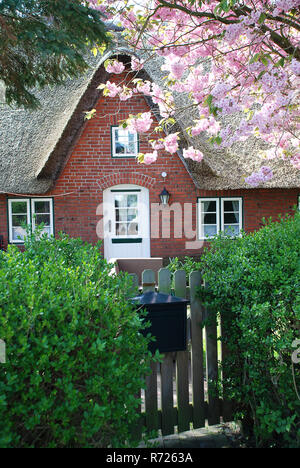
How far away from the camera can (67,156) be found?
1162 cm

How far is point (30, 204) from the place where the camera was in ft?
39.8

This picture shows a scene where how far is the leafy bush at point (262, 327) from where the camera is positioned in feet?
8.98

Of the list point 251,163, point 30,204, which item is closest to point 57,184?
point 30,204

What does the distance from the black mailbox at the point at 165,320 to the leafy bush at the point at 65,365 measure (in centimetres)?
70

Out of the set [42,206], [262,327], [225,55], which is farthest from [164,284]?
[42,206]

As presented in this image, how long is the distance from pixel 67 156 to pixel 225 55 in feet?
20.9

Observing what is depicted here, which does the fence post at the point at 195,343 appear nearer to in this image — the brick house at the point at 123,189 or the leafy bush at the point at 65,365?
the leafy bush at the point at 65,365

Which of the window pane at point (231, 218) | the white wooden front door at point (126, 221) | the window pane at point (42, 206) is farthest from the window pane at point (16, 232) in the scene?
the window pane at point (231, 218)

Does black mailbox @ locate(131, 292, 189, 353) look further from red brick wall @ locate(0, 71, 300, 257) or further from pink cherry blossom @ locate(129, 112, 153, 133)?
red brick wall @ locate(0, 71, 300, 257)

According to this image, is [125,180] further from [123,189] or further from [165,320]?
[165,320]

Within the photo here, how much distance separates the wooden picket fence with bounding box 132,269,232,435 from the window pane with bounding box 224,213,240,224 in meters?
9.07

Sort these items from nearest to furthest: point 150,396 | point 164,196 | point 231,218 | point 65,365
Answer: point 65,365 < point 150,396 < point 164,196 < point 231,218

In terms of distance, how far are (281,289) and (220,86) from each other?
2.93 meters

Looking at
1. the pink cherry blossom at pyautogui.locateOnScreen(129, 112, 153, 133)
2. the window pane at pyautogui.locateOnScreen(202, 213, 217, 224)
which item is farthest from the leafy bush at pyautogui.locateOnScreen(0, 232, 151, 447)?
the window pane at pyautogui.locateOnScreen(202, 213, 217, 224)
